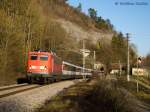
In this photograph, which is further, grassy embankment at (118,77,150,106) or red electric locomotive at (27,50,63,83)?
red electric locomotive at (27,50,63,83)

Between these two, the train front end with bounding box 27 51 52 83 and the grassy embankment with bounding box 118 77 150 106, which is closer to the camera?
the grassy embankment with bounding box 118 77 150 106

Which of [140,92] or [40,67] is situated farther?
[40,67]

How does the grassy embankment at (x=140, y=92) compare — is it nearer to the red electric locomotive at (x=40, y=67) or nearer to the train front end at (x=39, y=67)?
the red electric locomotive at (x=40, y=67)

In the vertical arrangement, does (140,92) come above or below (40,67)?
below

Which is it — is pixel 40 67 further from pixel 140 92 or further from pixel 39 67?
pixel 140 92

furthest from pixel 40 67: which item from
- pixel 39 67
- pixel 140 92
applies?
pixel 140 92

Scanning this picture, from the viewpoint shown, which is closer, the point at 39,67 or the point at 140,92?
the point at 140,92

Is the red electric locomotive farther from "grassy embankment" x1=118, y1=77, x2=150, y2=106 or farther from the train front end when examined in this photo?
"grassy embankment" x1=118, y1=77, x2=150, y2=106

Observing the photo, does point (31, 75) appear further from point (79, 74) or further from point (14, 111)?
point (79, 74)

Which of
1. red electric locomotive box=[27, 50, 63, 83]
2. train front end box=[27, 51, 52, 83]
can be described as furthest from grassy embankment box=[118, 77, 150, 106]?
train front end box=[27, 51, 52, 83]

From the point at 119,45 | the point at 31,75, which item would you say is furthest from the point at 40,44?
the point at 119,45

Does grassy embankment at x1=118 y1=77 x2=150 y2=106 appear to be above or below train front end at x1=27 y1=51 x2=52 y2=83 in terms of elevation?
below

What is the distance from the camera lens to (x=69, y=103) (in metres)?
17.0

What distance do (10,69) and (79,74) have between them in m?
28.1
